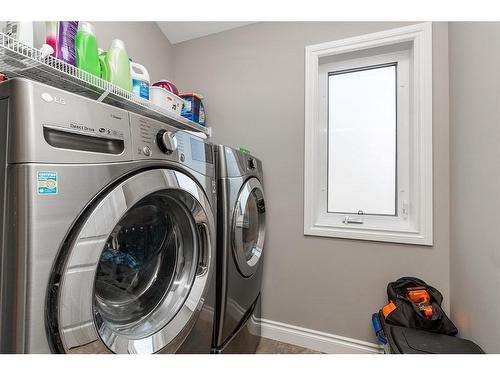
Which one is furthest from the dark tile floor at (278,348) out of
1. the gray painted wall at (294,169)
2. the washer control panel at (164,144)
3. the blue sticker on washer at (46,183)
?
the blue sticker on washer at (46,183)

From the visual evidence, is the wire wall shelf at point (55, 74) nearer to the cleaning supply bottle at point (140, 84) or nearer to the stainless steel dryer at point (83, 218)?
the cleaning supply bottle at point (140, 84)

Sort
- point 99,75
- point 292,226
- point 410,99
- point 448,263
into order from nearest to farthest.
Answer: point 99,75 → point 448,263 → point 410,99 → point 292,226

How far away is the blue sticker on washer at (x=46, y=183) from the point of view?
0.46 metres

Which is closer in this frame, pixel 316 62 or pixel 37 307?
pixel 37 307

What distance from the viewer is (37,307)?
47 centimetres

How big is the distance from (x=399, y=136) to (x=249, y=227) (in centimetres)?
112

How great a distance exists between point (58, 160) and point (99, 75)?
713 mm

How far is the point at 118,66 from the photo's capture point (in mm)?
1095

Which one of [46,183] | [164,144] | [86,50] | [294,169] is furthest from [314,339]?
[86,50]

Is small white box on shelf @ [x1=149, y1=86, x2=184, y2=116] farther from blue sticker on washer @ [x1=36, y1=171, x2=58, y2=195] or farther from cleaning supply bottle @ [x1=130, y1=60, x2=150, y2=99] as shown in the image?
blue sticker on washer @ [x1=36, y1=171, x2=58, y2=195]

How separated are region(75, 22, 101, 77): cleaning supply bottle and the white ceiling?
101 cm

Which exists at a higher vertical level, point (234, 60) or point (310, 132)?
point (234, 60)
